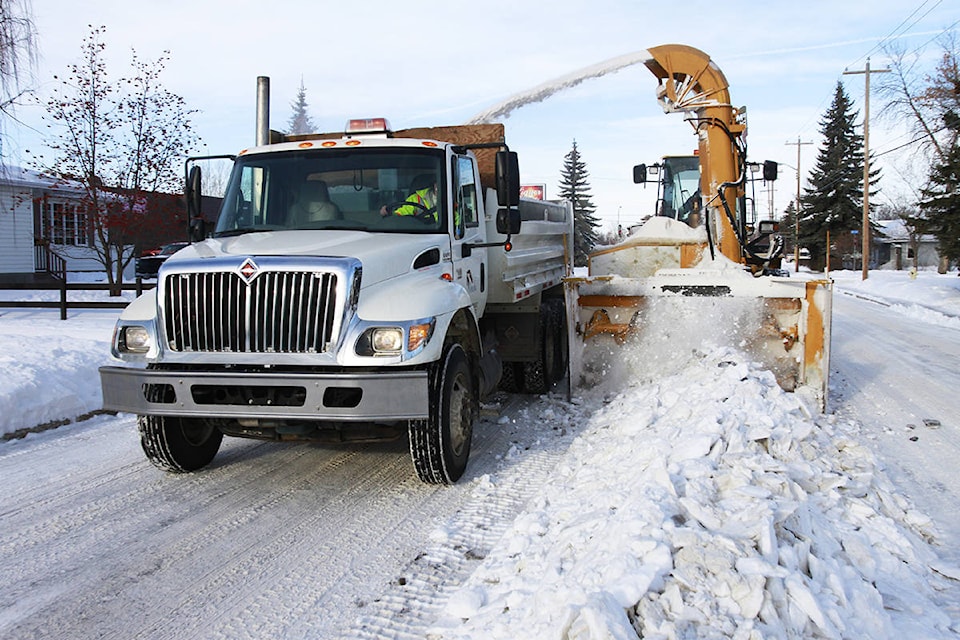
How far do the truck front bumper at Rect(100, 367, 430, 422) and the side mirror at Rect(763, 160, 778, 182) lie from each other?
715 cm

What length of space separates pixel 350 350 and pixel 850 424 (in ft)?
16.6

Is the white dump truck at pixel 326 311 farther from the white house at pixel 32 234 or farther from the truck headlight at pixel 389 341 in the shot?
the white house at pixel 32 234

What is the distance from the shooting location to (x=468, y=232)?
6391 millimetres

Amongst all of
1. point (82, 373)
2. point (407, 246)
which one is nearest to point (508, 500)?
point (407, 246)

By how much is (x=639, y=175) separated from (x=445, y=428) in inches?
353

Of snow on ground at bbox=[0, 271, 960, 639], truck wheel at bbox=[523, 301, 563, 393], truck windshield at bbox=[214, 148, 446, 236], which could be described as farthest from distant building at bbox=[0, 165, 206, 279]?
snow on ground at bbox=[0, 271, 960, 639]

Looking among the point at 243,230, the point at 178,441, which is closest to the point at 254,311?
the point at 243,230

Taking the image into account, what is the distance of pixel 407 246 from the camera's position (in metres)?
5.35

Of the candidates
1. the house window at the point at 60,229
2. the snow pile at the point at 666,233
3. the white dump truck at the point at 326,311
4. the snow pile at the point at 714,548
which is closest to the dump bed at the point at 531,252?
the white dump truck at the point at 326,311

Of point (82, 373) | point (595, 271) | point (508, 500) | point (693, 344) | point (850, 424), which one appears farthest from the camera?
point (595, 271)

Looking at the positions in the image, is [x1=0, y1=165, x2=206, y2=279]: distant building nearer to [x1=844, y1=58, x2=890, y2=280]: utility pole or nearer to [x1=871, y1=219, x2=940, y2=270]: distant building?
[x1=844, y1=58, x2=890, y2=280]: utility pole

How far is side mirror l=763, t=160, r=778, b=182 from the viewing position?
389 inches

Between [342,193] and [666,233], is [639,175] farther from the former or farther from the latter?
[342,193]

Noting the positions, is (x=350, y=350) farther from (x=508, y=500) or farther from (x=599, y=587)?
(x=599, y=587)
